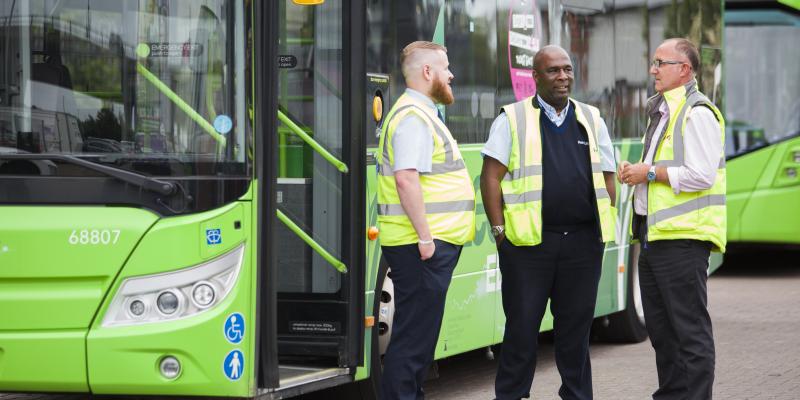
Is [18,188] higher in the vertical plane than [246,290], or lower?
higher

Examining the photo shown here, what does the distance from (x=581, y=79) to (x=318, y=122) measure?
315 cm

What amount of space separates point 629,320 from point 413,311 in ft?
15.4

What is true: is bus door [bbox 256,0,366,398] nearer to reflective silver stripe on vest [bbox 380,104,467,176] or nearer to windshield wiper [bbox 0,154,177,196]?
reflective silver stripe on vest [bbox 380,104,467,176]

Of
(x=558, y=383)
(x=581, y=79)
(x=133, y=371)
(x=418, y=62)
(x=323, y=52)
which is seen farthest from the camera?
(x=581, y=79)

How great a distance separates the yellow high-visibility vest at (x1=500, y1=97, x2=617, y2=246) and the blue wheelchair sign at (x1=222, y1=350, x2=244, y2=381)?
4.87 ft

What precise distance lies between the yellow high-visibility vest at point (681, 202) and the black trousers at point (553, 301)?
0.31 m

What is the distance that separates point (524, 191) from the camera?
6.91 m

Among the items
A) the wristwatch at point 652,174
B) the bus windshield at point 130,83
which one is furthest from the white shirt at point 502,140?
the bus windshield at point 130,83

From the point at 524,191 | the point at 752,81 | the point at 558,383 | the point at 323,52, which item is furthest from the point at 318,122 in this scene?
the point at 752,81

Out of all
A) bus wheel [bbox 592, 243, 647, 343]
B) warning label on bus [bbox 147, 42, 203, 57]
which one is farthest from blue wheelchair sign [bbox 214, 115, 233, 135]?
bus wheel [bbox 592, 243, 647, 343]

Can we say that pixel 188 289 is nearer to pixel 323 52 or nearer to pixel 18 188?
pixel 18 188

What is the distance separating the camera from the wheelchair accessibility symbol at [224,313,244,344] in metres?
6.23

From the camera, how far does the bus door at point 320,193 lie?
701 centimetres

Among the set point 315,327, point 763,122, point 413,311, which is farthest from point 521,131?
point 763,122
